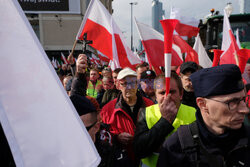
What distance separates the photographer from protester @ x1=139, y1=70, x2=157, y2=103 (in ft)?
10.8

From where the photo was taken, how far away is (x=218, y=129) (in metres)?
1.22

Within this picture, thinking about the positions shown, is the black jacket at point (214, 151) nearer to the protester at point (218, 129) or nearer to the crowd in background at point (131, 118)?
the protester at point (218, 129)

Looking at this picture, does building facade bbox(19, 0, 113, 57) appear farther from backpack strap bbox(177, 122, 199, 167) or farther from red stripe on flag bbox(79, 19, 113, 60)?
backpack strap bbox(177, 122, 199, 167)

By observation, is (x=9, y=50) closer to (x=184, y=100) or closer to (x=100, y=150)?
(x=100, y=150)

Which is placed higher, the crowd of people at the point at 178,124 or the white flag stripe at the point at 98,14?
the white flag stripe at the point at 98,14

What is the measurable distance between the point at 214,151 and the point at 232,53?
2.43m

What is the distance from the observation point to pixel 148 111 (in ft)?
5.78

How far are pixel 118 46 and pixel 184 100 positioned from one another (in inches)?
72.2

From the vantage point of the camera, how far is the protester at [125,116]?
1.99 metres

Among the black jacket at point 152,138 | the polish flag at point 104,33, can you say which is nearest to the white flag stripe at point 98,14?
the polish flag at point 104,33

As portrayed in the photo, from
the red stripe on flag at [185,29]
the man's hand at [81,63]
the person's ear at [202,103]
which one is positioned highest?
the red stripe on flag at [185,29]

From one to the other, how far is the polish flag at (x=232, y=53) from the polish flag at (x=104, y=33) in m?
1.72

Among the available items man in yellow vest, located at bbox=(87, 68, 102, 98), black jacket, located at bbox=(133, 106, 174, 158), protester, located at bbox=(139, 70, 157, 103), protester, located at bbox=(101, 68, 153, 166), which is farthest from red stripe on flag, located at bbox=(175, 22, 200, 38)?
black jacket, located at bbox=(133, 106, 174, 158)

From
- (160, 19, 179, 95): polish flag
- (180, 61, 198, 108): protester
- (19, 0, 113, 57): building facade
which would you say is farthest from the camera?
(19, 0, 113, 57): building facade
